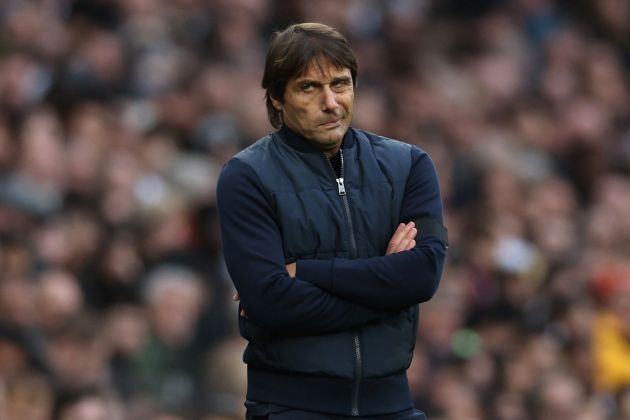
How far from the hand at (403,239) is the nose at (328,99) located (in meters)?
0.39

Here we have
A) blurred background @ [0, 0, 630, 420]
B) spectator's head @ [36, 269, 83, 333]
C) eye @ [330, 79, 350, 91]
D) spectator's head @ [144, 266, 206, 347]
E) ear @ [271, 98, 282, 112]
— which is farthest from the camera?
spectator's head @ [144, 266, 206, 347]

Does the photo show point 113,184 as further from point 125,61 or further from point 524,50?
point 524,50

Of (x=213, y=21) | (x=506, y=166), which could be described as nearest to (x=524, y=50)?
(x=506, y=166)

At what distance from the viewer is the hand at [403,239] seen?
4.18m

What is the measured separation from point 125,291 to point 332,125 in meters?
3.89

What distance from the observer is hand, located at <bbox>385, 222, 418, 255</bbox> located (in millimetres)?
4178

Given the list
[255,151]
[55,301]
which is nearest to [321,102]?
[255,151]

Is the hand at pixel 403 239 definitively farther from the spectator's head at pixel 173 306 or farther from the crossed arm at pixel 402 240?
the spectator's head at pixel 173 306

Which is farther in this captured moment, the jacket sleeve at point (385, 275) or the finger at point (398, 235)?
the finger at point (398, 235)

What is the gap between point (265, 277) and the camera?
4.07m

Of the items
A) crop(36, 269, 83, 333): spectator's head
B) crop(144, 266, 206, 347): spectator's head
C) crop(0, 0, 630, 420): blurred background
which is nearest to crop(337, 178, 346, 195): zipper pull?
crop(0, 0, 630, 420): blurred background

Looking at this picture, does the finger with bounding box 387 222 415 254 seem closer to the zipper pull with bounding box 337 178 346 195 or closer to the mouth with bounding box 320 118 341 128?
the zipper pull with bounding box 337 178 346 195

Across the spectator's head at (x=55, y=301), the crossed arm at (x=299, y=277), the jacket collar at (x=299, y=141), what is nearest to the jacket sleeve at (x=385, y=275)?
the crossed arm at (x=299, y=277)

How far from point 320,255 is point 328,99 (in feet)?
1.43
